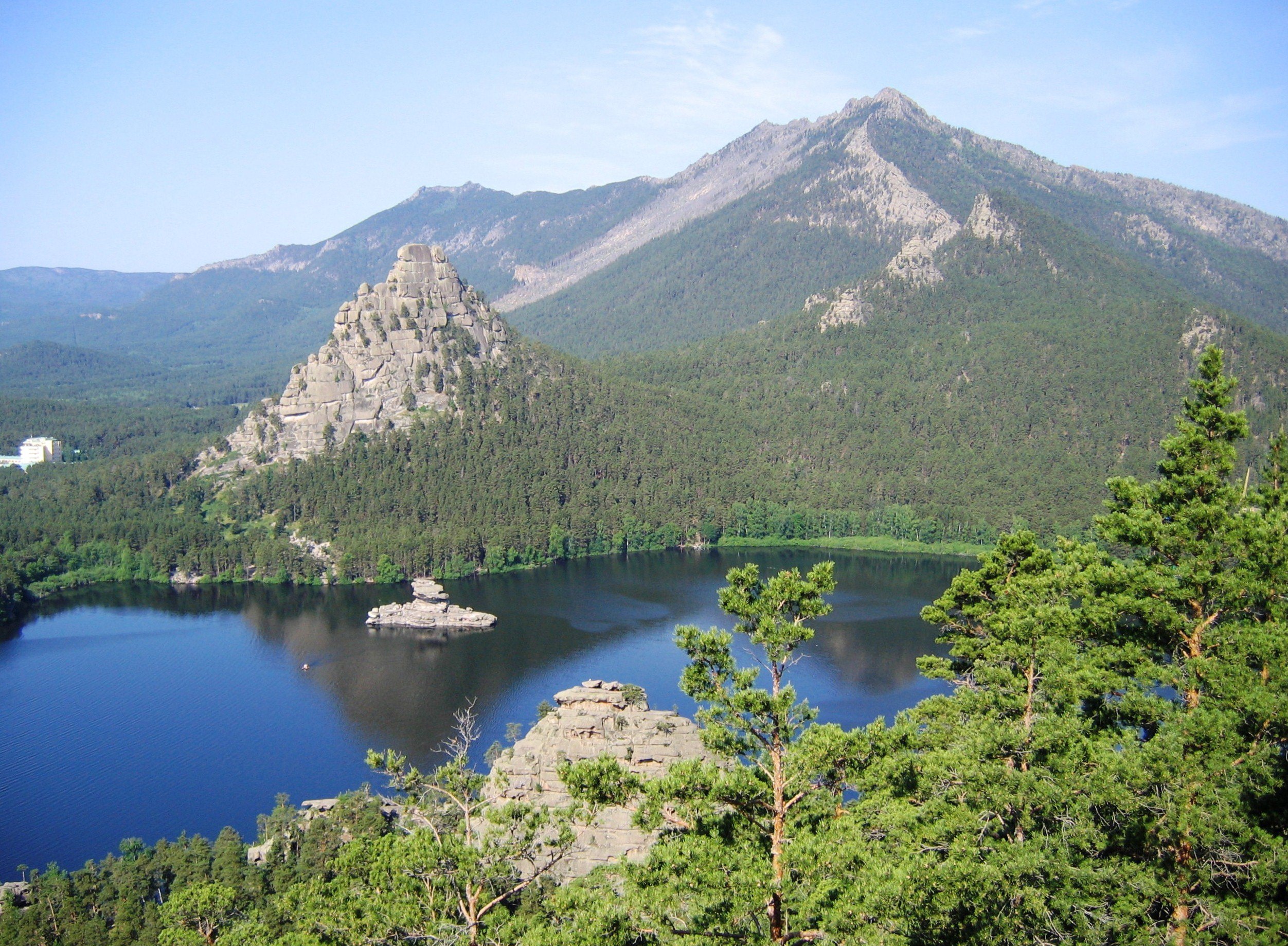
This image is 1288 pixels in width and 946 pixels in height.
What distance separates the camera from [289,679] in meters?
83.2

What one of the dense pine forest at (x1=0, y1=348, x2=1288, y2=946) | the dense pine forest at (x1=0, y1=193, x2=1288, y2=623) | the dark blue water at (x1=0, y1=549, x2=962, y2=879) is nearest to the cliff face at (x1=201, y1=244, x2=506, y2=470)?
the dense pine forest at (x1=0, y1=193, x2=1288, y2=623)

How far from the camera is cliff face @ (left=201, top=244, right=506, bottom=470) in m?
149

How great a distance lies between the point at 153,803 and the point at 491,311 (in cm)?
11796

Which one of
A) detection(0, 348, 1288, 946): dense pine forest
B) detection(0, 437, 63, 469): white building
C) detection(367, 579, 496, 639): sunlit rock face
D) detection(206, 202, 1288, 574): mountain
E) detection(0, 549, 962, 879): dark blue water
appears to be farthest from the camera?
detection(0, 437, 63, 469): white building

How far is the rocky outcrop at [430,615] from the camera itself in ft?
317

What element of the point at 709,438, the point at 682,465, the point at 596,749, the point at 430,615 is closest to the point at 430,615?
the point at 430,615

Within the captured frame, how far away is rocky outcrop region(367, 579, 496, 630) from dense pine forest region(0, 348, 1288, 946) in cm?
6999

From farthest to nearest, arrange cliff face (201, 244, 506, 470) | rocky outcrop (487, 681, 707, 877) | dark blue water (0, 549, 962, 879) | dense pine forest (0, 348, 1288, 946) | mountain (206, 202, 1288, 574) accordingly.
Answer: cliff face (201, 244, 506, 470), mountain (206, 202, 1288, 574), dark blue water (0, 549, 962, 879), rocky outcrop (487, 681, 707, 877), dense pine forest (0, 348, 1288, 946)

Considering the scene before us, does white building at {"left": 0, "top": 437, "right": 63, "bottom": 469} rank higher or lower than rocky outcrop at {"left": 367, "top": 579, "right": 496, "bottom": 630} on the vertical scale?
higher

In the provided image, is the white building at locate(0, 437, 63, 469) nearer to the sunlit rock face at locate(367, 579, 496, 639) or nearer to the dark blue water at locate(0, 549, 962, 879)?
the dark blue water at locate(0, 549, 962, 879)

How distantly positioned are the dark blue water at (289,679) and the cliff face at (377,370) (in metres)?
36.8

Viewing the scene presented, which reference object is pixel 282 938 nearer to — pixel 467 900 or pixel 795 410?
pixel 467 900

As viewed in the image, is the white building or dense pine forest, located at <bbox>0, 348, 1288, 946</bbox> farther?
the white building

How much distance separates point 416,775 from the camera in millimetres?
23406
